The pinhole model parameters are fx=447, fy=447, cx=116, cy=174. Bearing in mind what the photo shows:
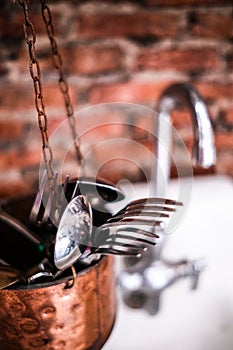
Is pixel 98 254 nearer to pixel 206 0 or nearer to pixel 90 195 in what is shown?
pixel 90 195

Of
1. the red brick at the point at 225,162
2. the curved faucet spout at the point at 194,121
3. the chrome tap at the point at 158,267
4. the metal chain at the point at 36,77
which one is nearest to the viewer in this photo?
the metal chain at the point at 36,77

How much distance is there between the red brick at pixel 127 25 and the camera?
0.72m

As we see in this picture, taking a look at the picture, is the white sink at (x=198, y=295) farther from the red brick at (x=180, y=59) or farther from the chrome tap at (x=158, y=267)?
the red brick at (x=180, y=59)

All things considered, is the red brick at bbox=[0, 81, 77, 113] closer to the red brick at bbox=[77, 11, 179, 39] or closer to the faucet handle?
the red brick at bbox=[77, 11, 179, 39]

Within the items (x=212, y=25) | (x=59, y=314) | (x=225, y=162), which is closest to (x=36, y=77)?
(x=59, y=314)

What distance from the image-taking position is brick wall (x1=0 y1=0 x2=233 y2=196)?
2.35 feet

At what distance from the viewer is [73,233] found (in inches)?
17.5

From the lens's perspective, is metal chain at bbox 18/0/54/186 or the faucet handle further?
the faucet handle

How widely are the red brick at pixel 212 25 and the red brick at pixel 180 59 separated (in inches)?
1.1

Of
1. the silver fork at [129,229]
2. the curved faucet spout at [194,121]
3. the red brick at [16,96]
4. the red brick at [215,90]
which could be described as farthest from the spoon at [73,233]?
the red brick at [215,90]

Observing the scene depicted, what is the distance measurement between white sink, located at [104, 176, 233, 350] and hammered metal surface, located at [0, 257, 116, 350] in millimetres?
123

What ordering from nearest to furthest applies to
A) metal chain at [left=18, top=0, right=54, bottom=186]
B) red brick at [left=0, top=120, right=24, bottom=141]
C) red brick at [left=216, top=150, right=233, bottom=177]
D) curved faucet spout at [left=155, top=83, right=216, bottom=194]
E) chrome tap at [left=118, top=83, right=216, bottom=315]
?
metal chain at [left=18, top=0, right=54, bottom=186]
curved faucet spout at [left=155, top=83, right=216, bottom=194]
chrome tap at [left=118, top=83, right=216, bottom=315]
red brick at [left=0, top=120, right=24, bottom=141]
red brick at [left=216, top=150, right=233, bottom=177]

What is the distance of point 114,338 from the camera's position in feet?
1.98

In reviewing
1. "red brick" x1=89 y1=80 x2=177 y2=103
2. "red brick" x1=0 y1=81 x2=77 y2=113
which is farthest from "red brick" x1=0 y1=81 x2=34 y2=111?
"red brick" x1=89 y1=80 x2=177 y2=103
